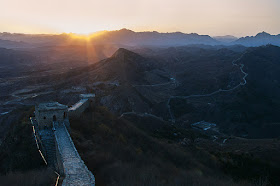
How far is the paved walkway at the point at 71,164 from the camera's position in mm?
7796

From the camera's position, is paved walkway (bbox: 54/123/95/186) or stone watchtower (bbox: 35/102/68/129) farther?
stone watchtower (bbox: 35/102/68/129)

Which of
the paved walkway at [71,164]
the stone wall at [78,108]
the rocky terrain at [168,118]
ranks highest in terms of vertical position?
the paved walkway at [71,164]

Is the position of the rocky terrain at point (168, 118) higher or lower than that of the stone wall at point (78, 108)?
lower

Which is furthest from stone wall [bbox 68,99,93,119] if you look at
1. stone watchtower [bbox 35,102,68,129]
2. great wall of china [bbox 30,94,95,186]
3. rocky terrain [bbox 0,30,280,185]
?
stone watchtower [bbox 35,102,68,129]

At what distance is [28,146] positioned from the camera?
12828 mm

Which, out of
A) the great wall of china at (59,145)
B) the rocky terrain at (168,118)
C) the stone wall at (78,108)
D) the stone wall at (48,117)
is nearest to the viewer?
the great wall of china at (59,145)

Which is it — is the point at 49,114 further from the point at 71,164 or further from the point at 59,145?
the point at 71,164

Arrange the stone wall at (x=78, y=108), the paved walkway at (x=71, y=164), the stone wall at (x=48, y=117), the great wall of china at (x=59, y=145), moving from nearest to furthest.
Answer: the paved walkway at (x=71, y=164), the great wall of china at (x=59, y=145), the stone wall at (x=48, y=117), the stone wall at (x=78, y=108)

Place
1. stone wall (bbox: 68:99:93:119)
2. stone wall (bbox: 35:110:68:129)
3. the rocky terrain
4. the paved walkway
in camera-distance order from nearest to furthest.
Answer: the paved walkway, the rocky terrain, stone wall (bbox: 35:110:68:129), stone wall (bbox: 68:99:93:119)

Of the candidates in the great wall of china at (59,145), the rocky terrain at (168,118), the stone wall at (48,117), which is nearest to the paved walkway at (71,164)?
the great wall of china at (59,145)

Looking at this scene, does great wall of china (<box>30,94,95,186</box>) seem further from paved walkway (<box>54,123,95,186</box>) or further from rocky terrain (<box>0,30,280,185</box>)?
rocky terrain (<box>0,30,280,185</box>)

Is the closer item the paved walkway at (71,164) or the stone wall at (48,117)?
the paved walkway at (71,164)

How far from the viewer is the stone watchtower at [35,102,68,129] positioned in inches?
545

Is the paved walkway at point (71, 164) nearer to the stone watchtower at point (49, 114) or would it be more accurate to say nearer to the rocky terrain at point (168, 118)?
the rocky terrain at point (168, 118)
